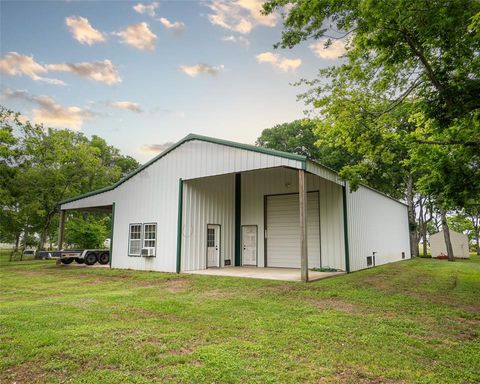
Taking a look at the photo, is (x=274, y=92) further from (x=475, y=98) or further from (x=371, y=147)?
(x=475, y=98)

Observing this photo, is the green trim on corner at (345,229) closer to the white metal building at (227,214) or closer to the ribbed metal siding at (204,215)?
the white metal building at (227,214)

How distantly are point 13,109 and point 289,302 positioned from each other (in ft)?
72.4

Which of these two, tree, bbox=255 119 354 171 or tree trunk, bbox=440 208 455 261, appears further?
tree, bbox=255 119 354 171

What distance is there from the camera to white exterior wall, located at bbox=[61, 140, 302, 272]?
12.4 m

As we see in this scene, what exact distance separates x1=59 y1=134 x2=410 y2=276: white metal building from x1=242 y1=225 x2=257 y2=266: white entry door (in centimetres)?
5

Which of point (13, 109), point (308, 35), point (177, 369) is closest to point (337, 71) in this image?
point (308, 35)

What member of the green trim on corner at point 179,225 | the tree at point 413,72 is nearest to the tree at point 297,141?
the green trim on corner at point 179,225

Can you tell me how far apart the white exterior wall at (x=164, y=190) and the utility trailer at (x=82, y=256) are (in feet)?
9.25

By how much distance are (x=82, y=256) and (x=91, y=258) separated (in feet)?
1.74

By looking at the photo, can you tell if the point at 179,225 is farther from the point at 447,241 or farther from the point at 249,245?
the point at 447,241

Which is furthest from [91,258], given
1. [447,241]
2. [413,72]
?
[447,241]

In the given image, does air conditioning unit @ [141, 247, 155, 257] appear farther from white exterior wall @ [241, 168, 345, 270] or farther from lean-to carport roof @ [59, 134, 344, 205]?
white exterior wall @ [241, 168, 345, 270]

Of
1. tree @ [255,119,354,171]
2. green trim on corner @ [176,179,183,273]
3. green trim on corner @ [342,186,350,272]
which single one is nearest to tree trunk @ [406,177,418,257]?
tree @ [255,119,354,171]

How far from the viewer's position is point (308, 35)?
930cm
